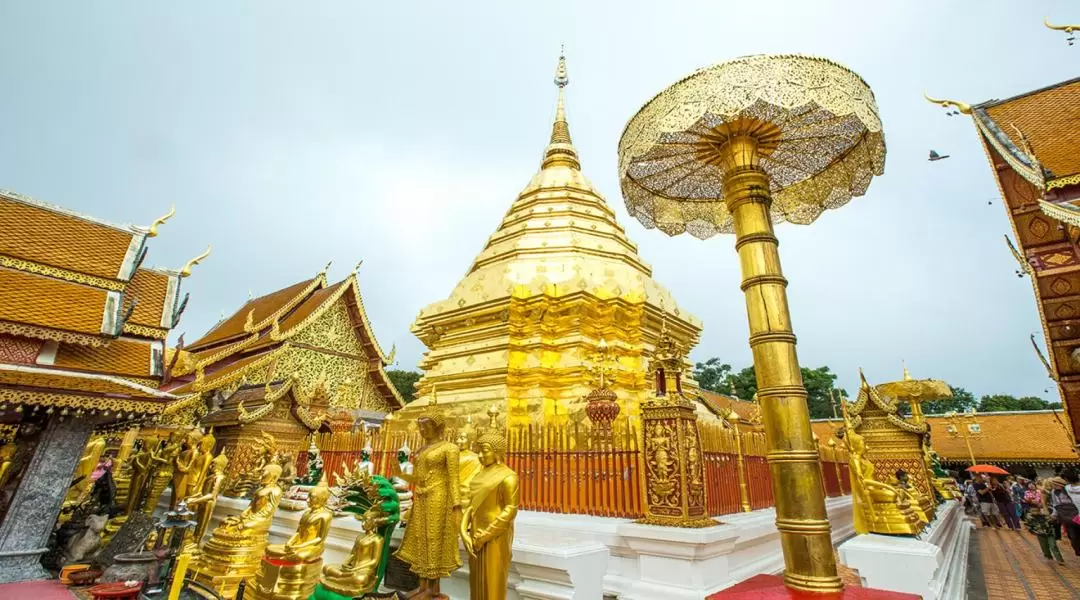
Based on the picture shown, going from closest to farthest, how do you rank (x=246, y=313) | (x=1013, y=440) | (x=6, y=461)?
(x=6, y=461) < (x=1013, y=440) < (x=246, y=313)

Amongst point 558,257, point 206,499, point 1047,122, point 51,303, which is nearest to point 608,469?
point 206,499

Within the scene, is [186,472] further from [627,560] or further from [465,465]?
[627,560]

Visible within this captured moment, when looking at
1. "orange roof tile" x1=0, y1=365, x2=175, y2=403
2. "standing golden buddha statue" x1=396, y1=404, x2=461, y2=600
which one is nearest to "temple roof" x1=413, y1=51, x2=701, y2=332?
"orange roof tile" x1=0, y1=365, x2=175, y2=403

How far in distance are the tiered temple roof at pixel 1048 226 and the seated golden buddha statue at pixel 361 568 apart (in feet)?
34.0

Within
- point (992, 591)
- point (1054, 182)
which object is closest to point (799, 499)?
point (992, 591)

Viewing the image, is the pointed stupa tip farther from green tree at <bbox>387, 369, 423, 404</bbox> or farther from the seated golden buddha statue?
green tree at <bbox>387, 369, 423, 404</bbox>

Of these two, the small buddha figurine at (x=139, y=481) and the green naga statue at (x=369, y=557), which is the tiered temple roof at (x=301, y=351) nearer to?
the small buddha figurine at (x=139, y=481)

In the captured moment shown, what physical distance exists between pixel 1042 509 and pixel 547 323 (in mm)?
7827

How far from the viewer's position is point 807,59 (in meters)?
2.40

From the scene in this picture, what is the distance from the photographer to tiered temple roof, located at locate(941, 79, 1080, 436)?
892 cm

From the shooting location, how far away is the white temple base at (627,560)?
318 centimetres

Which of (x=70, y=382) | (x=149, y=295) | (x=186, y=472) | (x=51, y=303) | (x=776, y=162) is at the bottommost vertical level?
(x=186, y=472)

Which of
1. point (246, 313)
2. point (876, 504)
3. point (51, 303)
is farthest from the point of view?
point (246, 313)

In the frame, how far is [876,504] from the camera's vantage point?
4199mm
